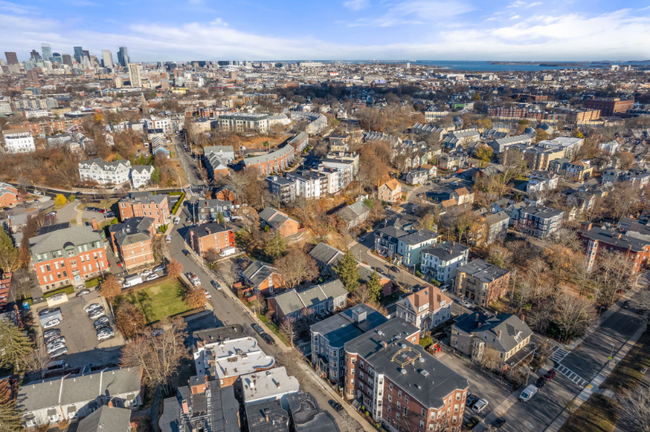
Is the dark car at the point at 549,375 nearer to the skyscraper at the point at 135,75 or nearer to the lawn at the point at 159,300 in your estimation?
the lawn at the point at 159,300

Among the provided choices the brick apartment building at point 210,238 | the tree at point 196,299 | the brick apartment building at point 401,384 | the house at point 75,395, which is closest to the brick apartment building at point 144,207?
Answer: the brick apartment building at point 210,238

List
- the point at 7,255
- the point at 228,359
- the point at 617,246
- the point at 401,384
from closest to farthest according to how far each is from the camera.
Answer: the point at 401,384, the point at 228,359, the point at 7,255, the point at 617,246

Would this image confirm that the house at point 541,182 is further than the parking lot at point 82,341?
Yes

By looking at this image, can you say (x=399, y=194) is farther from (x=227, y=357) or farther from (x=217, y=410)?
(x=217, y=410)

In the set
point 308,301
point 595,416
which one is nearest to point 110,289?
point 308,301

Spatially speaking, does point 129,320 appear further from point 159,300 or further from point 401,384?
point 401,384

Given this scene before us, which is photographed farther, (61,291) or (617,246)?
(617,246)
